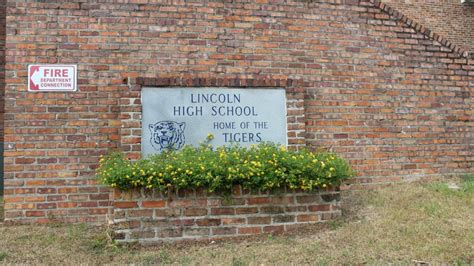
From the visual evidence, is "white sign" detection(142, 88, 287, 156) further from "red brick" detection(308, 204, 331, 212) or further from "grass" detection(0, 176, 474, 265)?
"grass" detection(0, 176, 474, 265)

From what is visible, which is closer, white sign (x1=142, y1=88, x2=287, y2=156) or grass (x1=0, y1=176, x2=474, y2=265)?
grass (x1=0, y1=176, x2=474, y2=265)

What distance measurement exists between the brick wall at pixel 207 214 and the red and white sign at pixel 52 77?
6.27 ft

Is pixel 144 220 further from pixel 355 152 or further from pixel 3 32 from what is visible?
pixel 3 32

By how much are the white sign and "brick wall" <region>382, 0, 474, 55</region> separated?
699 centimetres

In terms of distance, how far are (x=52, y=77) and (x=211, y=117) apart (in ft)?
6.86

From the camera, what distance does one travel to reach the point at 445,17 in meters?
10.9

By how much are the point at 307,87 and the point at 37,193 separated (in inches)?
150

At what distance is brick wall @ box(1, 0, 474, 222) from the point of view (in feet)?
16.5

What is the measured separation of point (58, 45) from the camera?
5.19 meters

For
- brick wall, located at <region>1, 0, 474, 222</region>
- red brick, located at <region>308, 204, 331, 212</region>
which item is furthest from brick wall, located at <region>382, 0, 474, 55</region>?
red brick, located at <region>308, 204, 331, 212</region>

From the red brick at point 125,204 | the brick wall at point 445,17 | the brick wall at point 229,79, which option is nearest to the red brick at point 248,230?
the red brick at point 125,204

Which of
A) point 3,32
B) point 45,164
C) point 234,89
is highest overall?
point 3,32

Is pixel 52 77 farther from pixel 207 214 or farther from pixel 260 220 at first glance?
pixel 260 220

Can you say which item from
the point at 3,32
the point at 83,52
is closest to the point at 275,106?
the point at 83,52
